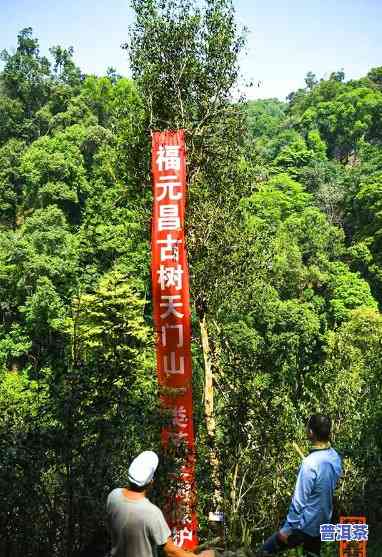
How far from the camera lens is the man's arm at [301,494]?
3.21 metres

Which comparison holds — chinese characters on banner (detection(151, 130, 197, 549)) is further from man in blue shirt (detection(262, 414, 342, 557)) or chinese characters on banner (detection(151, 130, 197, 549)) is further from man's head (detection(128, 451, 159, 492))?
man's head (detection(128, 451, 159, 492))

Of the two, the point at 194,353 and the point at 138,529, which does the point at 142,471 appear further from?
the point at 194,353

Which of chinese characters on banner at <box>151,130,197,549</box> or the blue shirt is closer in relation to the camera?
the blue shirt

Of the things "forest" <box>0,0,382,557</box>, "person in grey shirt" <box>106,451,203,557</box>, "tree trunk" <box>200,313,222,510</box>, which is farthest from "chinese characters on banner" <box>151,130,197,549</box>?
"person in grey shirt" <box>106,451,203,557</box>

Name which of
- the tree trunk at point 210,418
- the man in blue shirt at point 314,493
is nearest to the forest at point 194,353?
the tree trunk at point 210,418

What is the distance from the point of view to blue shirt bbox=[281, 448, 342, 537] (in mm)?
3215

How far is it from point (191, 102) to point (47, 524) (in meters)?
8.02

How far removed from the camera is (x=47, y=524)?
161 inches

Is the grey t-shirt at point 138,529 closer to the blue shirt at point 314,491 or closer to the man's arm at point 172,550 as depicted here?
the man's arm at point 172,550

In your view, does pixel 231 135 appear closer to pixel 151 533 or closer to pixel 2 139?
pixel 151 533

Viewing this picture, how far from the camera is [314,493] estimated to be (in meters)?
3.23

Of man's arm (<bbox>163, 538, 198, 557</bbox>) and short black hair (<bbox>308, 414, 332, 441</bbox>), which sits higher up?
short black hair (<bbox>308, 414, 332, 441</bbox>)

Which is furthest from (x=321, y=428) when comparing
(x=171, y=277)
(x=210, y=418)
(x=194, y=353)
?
(x=194, y=353)

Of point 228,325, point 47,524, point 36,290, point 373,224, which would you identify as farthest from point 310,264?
point 47,524
